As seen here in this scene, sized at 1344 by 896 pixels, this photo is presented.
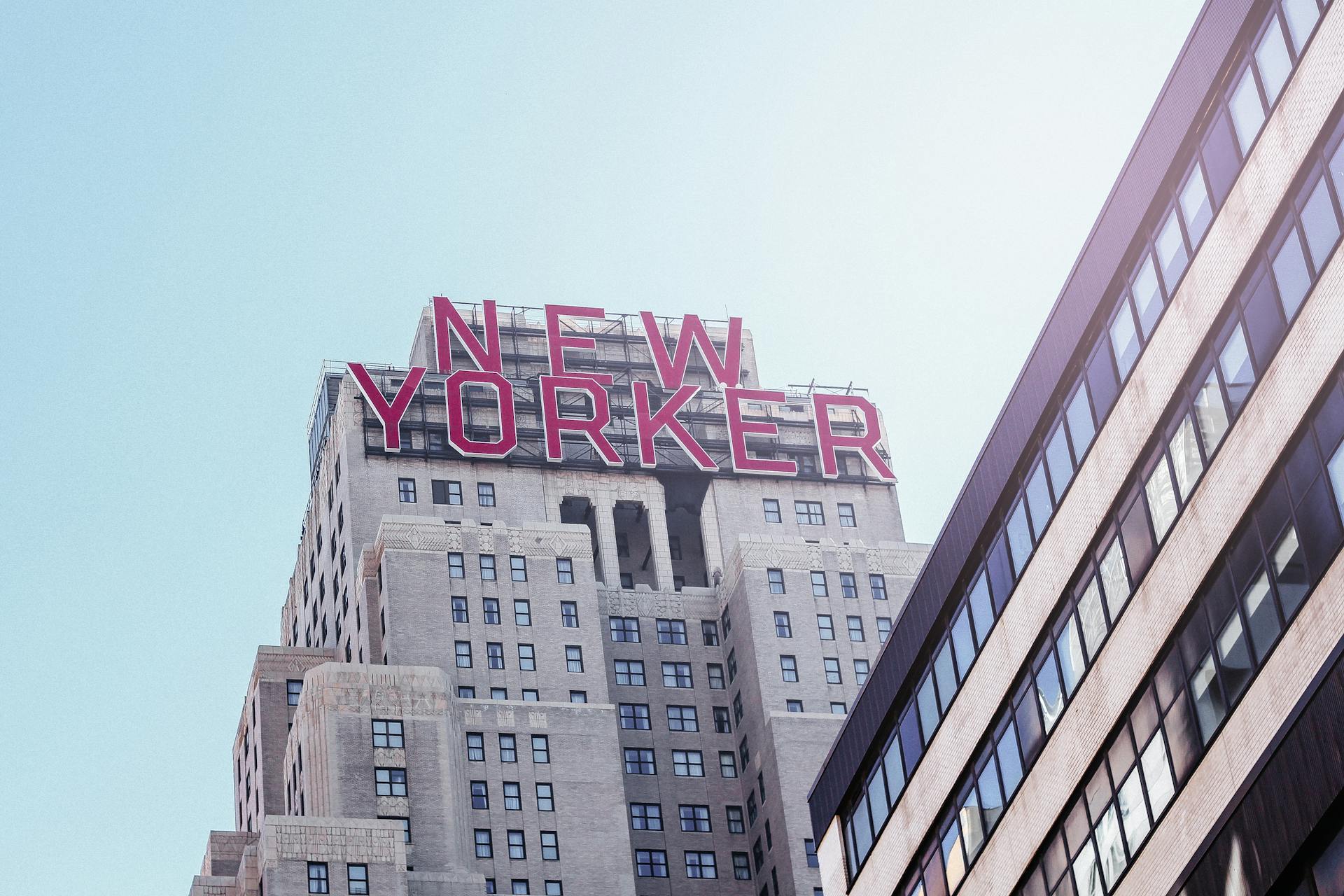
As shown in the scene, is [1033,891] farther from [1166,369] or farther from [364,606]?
A: [364,606]

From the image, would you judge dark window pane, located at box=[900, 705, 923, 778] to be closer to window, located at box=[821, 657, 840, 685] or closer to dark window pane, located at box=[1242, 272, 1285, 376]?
dark window pane, located at box=[1242, 272, 1285, 376]

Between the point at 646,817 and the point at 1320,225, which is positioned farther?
the point at 646,817

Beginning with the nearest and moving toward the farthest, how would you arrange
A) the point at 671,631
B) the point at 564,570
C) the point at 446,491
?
1. the point at 564,570
2. the point at 671,631
3. the point at 446,491

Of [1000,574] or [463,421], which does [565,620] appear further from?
[1000,574]

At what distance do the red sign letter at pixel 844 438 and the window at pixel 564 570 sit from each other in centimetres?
2687

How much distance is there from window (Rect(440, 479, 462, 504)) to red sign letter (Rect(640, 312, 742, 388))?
2075 centimetres

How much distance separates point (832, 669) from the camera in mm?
153875

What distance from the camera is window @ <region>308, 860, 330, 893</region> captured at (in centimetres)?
12331

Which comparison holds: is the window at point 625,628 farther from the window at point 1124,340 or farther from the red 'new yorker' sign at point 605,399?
the window at point 1124,340

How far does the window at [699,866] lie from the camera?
483 feet

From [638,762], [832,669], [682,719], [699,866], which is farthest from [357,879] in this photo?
[832,669]

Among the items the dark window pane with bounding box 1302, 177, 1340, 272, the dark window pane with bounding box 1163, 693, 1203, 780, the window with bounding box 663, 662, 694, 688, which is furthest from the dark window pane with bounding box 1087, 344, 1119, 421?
the window with bounding box 663, 662, 694, 688

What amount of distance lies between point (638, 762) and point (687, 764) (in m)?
3.49

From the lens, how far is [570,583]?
15338 cm
